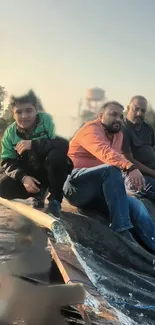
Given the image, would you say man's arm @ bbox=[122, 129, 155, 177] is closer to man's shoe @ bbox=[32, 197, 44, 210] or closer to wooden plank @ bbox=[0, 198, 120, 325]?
man's shoe @ bbox=[32, 197, 44, 210]

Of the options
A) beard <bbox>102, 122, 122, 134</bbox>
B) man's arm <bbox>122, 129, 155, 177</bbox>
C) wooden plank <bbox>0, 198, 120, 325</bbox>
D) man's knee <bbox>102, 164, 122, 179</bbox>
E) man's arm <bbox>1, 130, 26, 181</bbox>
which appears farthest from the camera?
man's arm <bbox>122, 129, 155, 177</bbox>

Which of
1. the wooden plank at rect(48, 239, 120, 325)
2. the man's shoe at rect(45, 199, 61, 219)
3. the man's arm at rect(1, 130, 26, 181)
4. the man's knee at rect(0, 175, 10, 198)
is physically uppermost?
the man's arm at rect(1, 130, 26, 181)

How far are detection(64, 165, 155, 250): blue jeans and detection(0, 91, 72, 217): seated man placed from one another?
0.13m

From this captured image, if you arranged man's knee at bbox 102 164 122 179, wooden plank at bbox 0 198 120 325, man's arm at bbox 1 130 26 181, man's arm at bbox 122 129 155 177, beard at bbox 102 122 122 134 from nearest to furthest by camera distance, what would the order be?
1. wooden plank at bbox 0 198 120 325
2. man's knee at bbox 102 164 122 179
3. man's arm at bbox 1 130 26 181
4. beard at bbox 102 122 122 134
5. man's arm at bbox 122 129 155 177

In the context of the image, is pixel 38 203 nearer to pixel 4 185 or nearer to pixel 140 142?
pixel 4 185

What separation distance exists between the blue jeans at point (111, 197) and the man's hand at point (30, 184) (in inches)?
8.5

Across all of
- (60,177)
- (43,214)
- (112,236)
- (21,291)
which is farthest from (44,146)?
(21,291)

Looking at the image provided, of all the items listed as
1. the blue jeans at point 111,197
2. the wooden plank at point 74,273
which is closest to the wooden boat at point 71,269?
the wooden plank at point 74,273

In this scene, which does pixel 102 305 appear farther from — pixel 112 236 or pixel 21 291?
pixel 112 236

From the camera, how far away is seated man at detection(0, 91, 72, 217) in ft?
9.78

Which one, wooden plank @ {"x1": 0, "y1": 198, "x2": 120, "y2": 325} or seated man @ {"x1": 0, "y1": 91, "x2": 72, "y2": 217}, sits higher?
seated man @ {"x1": 0, "y1": 91, "x2": 72, "y2": 217}

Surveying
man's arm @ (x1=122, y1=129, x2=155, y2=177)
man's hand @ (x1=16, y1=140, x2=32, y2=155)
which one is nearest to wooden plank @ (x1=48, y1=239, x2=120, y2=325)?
man's hand @ (x1=16, y1=140, x2=32, y2=155)

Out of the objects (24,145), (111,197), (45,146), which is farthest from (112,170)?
(24,145)

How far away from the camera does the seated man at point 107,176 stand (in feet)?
9.70
